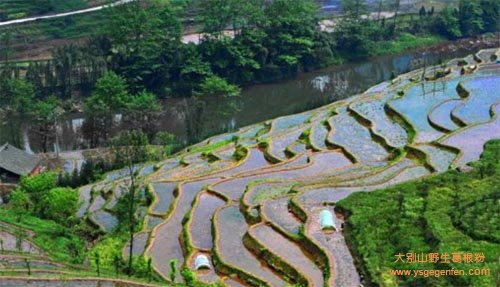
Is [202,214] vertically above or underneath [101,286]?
underneath

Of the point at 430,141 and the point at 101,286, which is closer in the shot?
the point at 101,286

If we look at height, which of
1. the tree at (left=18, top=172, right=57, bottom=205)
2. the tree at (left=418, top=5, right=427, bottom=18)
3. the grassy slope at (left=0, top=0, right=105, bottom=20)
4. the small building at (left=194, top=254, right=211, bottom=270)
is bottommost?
the tree at (left=418, top=5, right=427, bottom=18)

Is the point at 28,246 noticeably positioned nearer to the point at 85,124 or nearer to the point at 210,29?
the point at 85,124

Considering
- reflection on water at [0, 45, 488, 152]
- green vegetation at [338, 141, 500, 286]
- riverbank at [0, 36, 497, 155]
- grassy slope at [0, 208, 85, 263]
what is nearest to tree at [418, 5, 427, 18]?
riverbank at [0, 36, 497, 155]

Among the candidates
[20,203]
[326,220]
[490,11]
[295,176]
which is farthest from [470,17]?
[20,203]

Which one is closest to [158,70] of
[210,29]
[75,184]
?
[210,29]

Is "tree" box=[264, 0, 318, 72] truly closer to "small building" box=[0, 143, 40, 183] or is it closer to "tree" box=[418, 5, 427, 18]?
"tree" box=[418, 5, 427, 18]
